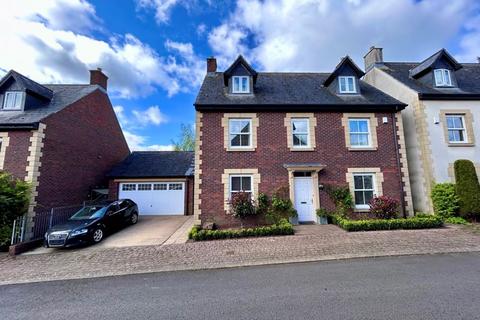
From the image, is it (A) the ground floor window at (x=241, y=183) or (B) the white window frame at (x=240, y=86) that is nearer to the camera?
(A) the ground floor window at (x=241, y=183)

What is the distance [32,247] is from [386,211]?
1553cm

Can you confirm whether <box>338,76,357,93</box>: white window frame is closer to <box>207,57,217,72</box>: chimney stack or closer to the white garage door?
<box>207,57,217,72</box>: chimney stack

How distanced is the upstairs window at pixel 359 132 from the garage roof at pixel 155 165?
424 inches

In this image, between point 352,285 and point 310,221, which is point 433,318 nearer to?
point 352,285

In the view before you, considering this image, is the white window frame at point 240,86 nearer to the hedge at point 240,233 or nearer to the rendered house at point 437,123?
the hedge at point 240,233

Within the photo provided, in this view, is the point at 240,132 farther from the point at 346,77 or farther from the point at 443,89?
the point at 443,89

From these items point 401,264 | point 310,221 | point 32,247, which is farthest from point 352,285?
point 32,247

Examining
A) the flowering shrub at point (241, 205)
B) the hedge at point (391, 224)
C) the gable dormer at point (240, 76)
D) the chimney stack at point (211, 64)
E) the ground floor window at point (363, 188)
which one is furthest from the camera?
the chimney stack at point (211, 64)

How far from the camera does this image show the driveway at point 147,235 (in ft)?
30.7

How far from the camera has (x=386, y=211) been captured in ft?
35.3

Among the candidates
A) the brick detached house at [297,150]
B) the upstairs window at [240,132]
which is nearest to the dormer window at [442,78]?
the brick detached house at [297,150]

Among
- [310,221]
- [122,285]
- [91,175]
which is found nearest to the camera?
[122,285]

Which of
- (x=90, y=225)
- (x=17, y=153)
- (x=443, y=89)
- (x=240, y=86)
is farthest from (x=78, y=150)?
(x=443, y=89)

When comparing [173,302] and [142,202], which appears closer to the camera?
[173,302]
